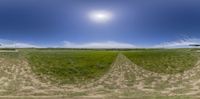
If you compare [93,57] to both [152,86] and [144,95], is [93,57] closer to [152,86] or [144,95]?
[152,86]

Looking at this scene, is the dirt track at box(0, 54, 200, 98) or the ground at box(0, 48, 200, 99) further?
the dirt track at box(0, 54, 200, 98)

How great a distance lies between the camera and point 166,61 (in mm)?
66375

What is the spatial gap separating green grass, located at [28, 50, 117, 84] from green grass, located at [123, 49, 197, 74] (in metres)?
5.60

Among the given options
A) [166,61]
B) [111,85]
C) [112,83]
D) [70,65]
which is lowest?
[111,85]

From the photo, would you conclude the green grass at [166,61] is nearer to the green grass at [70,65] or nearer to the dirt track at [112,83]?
the dirt track at [112,83]

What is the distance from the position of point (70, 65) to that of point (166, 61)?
19.1 metres

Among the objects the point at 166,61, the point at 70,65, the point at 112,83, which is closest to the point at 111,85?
the point at 112,83

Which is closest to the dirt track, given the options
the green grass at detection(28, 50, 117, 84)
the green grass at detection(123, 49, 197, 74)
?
the green grass at detection(28, 50, 117, 84)

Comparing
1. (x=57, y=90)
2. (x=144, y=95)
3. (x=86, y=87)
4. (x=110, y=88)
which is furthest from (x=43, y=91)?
(x=144, y=95)

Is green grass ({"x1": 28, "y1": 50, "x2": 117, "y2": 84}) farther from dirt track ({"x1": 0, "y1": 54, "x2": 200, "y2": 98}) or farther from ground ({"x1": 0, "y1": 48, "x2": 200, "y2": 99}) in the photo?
dirt track ({"x1": 0, "y1": 54, "x2": 200, "y2": 98})

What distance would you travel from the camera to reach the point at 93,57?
222 feet

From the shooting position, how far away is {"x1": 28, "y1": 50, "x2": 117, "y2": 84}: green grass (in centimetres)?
5572

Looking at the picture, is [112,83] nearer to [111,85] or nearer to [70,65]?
[111,85]

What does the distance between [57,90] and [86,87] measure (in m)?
4.68
